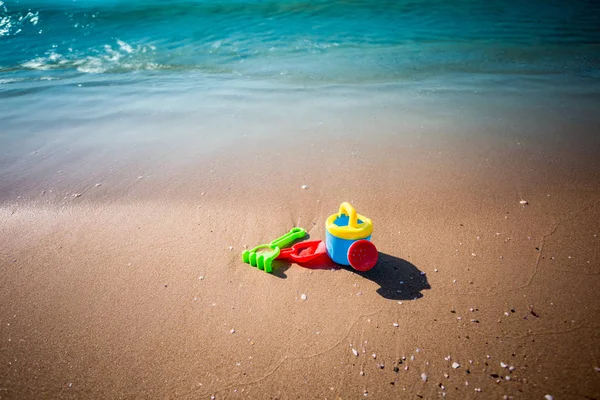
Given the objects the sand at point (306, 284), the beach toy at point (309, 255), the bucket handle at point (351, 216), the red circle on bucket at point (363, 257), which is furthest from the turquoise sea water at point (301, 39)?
the red circle on bucket at point (363, 257)

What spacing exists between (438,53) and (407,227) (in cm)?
835

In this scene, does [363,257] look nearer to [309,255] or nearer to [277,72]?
[309,255]

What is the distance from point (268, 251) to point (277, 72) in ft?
21.3

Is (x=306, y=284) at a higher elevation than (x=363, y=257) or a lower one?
lower

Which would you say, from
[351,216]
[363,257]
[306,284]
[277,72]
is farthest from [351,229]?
[277,72]

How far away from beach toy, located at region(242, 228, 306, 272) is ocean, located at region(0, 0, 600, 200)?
2295 mm

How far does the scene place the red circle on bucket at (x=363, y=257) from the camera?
2508mm

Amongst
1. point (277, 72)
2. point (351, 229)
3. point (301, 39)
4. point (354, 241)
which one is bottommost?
point (354, 241)

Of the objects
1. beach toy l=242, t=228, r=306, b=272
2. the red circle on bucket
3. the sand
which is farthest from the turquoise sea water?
the red circle on bucket

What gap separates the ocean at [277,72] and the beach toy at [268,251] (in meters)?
2.29

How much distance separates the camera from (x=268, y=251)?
293cm

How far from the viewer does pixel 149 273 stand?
279 cm

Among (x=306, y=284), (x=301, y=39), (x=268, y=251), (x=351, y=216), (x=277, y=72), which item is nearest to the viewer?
(x=351, y=216)

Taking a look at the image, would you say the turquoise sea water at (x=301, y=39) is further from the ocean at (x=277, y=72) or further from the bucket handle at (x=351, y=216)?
the bucket handle at (x=351, y=216)
